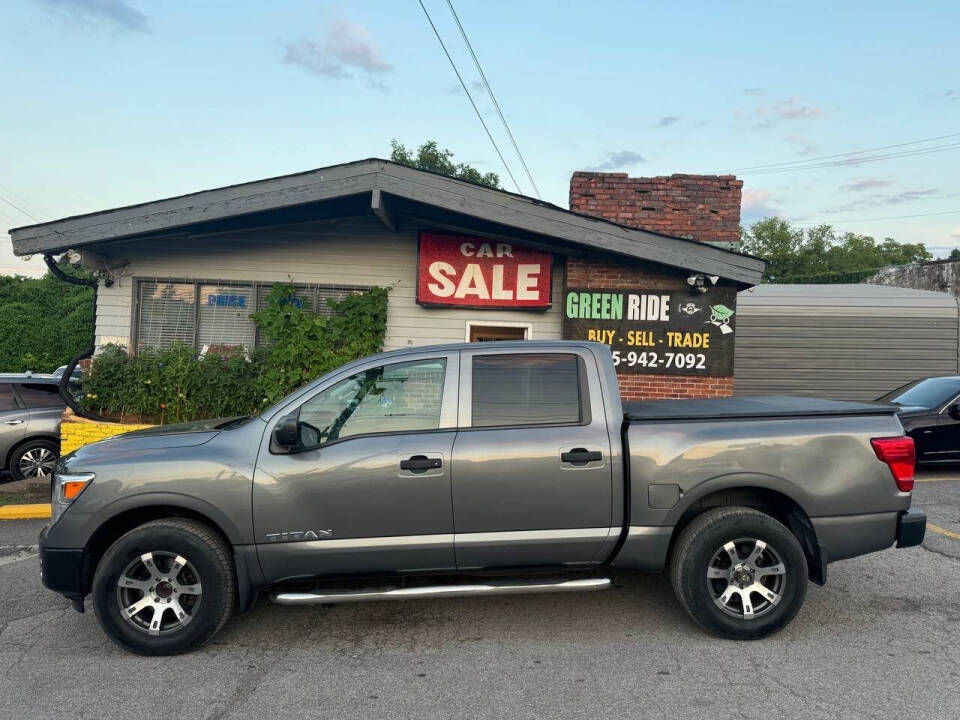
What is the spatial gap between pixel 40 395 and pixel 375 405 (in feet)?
25.3

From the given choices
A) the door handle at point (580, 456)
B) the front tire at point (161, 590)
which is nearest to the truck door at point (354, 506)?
the front tire at point (161, 590)

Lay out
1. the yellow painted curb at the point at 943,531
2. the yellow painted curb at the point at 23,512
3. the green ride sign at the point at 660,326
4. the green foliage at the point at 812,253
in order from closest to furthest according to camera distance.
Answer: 1. the yellow painted curb at the point at 943,531
2. the yellow painted curb at the point at 23,512
3. the green ride sign at the point at 660,326
4. the green foliage at the point at 812,253

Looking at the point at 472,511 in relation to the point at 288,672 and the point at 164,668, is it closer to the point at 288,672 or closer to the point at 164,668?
the point at 288,672

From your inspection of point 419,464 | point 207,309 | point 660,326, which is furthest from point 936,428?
point 207,309

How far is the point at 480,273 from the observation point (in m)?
10.0

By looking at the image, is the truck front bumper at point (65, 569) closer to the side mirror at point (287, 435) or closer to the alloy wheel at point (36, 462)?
the side mirror at point (287, 435)

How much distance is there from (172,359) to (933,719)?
29.9ft

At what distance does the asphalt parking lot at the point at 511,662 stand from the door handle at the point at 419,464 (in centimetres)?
107

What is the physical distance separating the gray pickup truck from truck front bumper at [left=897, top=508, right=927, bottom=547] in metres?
0.01

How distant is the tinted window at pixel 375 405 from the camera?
170 inches

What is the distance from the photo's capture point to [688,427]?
436cm

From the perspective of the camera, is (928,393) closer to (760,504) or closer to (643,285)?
(643,285)

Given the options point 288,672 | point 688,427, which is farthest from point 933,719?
point 288,672

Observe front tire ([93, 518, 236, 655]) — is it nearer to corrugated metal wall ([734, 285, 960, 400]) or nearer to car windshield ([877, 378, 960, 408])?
car windshield ([877, 378, 960, 408])
